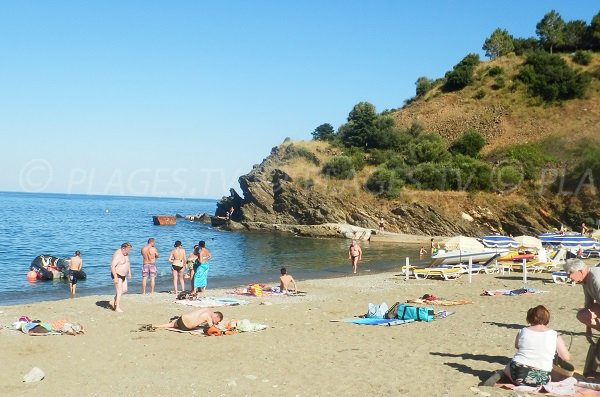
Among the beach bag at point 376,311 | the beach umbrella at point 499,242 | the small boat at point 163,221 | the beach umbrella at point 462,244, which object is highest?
the beach umbrella at point 499,242

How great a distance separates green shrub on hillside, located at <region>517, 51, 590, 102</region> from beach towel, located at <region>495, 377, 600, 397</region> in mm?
70235

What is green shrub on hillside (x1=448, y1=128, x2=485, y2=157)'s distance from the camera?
62969 millimetres

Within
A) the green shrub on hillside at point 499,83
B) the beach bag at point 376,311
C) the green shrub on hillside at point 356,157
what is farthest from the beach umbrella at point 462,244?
the green shrub on hillside at point 499,83

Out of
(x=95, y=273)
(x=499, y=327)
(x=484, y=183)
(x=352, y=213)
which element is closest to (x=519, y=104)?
(x=484, y=183)

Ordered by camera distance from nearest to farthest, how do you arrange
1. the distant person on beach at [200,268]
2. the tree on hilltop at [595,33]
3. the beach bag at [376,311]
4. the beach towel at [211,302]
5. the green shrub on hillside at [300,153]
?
the beach bag at [376,311] → the beach towel at [211,302] → the distant person on beach at [200,268] → the green shrub on hillside at [300,153] → the tree on hilltop at [595,33]

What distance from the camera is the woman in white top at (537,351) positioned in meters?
6.94

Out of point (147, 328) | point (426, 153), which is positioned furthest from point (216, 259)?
point (426, 153)

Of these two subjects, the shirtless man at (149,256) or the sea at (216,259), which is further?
the sea at (216,259)

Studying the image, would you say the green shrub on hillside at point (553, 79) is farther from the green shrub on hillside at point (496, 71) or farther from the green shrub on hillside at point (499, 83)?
the green shrub on hillside at point (496, 71)

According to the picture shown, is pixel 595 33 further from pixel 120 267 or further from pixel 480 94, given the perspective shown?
pixel 120 267

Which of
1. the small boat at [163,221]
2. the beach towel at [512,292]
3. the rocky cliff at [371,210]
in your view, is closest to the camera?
the beach towel at [512,292]

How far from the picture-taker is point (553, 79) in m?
71.2

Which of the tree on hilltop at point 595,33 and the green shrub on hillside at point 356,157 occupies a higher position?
the tree on hilltop at point 595,33

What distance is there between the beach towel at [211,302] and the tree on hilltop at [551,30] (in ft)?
267
